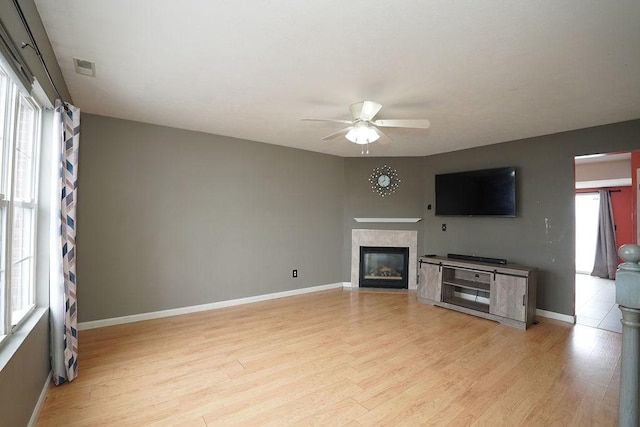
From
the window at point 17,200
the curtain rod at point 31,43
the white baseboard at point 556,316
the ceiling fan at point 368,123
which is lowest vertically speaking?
the white baseboard at point 556,316

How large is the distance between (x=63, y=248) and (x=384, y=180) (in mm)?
4484

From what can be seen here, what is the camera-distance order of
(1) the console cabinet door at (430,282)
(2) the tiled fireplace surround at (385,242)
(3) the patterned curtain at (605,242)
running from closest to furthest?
(1) the console cabinet door at (430,282) → (2) the tiled fireplace surround at (385,242) → (3) the patterned curtain at (605,242)

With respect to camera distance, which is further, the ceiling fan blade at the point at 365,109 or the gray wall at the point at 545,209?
the gray wall at the point at 545,209

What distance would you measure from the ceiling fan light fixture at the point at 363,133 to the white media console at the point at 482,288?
2439mm

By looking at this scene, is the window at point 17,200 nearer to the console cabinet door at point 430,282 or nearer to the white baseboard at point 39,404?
the white baseboard at point 39,404

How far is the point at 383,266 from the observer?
17.1 ft

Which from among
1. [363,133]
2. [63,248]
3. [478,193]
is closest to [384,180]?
[478,193]

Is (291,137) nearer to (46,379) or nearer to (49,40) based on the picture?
(49,40)

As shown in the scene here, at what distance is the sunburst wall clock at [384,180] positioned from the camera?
203 inches

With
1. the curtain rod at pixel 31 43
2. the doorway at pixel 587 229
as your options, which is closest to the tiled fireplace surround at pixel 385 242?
the curtain rod at pixel 31 43

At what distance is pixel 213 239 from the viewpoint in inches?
157

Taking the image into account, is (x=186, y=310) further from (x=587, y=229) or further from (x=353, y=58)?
(x=587, y=229)

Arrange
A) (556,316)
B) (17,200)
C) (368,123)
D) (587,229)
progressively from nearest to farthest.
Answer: (17,200), (368,123), (556,316), (587,229)

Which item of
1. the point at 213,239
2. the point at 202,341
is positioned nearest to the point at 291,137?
the point at 213,239
